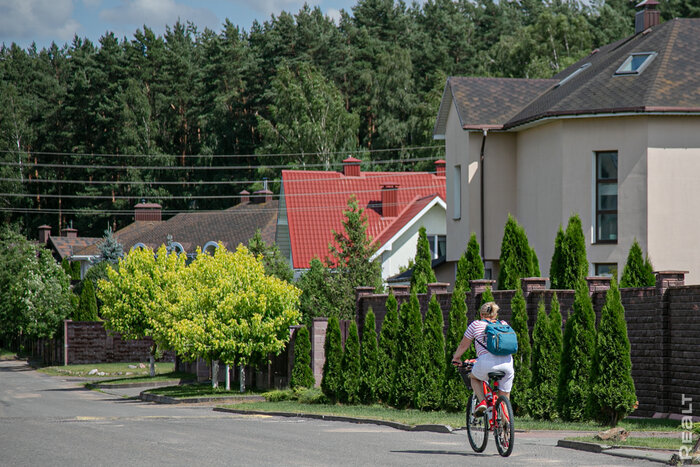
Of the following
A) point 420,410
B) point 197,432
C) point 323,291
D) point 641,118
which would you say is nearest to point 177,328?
point 323,291

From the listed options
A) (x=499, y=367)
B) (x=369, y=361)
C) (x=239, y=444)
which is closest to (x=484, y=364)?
(x=499, y=367)

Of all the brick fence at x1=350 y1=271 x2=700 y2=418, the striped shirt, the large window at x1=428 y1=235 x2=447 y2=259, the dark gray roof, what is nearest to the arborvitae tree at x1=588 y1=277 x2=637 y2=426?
the brick fence at x1=350 y1=271 x2=700 y2=418

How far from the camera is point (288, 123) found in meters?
71.6

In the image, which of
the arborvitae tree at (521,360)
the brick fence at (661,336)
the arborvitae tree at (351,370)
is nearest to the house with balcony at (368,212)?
the arborvitae tree at (351,370)

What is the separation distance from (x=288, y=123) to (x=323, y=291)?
39.8 metres

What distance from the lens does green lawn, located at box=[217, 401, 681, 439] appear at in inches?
613

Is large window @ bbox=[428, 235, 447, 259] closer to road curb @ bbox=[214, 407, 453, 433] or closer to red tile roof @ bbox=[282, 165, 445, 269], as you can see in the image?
red tile roof @ bbox=[282, 165, 445, 269]

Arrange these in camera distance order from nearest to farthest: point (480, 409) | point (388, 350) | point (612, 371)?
point (480, 409), point (612, 371), point (388, 350)

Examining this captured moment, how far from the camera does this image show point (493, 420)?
11891mm

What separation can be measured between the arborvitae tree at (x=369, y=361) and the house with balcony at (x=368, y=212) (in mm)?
20574

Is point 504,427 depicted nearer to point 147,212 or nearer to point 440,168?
point 440,168

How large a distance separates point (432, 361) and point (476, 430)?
326 inches

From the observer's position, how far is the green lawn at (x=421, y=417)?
1557 centimetres

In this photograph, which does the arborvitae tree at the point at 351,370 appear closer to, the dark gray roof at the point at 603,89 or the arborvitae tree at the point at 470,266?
the arborvitae tree at the point at 470,266
